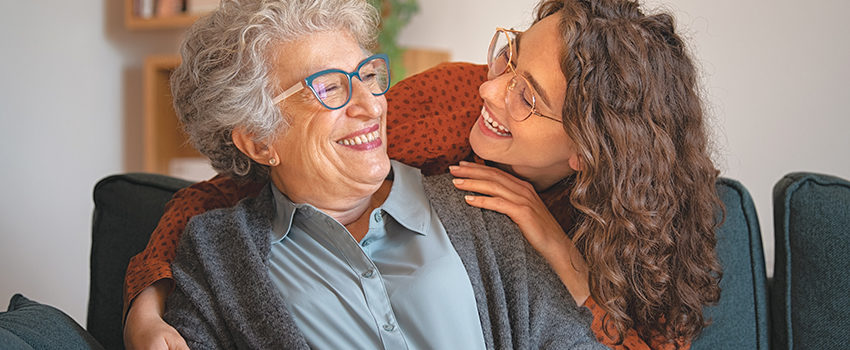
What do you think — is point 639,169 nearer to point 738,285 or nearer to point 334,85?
point 738,285

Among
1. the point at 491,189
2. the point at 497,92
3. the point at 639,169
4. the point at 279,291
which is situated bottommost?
the point at 279,291

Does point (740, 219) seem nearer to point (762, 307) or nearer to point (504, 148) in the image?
point (762, 307)

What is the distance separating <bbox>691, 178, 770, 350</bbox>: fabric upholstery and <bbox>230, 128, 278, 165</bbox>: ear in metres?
1.02

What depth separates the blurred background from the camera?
247 cm

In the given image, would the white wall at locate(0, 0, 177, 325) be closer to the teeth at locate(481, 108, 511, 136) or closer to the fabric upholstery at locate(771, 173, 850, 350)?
the teeth at locate(481, 108, 511, 136)

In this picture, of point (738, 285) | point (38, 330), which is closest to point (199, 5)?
point (38, 330)

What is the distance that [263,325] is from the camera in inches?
53.8

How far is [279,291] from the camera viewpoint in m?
1.43

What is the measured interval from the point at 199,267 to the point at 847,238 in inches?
54.9

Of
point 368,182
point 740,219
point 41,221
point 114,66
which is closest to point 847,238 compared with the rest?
point 740,219

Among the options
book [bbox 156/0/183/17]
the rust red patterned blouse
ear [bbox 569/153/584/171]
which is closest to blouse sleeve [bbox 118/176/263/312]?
the rust red patterned blouse

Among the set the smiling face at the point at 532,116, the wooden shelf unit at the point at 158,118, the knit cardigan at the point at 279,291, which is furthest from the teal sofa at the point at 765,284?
the wooden shelf unit at the point at 158,118

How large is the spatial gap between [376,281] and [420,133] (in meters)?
0.40

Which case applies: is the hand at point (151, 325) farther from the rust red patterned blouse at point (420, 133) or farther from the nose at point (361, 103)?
the nose at point (361, 103)
